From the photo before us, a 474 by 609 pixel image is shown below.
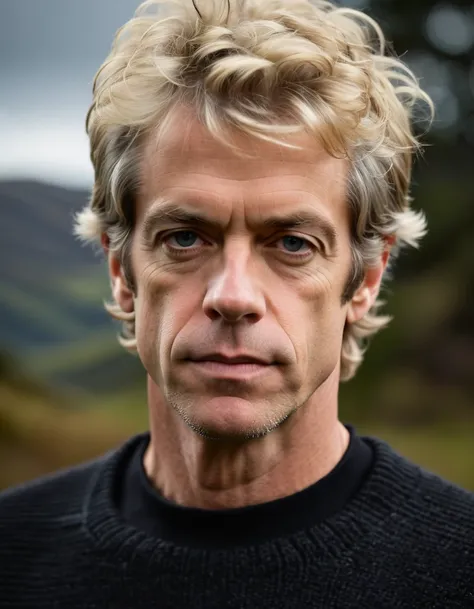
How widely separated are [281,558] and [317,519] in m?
0.13

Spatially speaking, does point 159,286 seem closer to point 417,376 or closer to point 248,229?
point 248,229

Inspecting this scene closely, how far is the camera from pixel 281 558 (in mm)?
2035

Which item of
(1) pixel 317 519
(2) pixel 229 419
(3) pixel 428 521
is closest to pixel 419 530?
(3) pixel 428 521

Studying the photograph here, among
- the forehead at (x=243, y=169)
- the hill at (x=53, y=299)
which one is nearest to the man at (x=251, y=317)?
the forehead at (x=243, y=169)

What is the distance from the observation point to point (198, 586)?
2051 mm

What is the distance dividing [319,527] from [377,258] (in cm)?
66

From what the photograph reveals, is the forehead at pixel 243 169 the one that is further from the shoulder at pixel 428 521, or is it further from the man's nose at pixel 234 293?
the shoulder at pixel 428 521

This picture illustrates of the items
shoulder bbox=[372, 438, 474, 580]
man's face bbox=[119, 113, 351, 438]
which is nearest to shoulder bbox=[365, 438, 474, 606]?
shoulder bbox=[372, 438, 474, 580]

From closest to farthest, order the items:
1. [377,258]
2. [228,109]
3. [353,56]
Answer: [228,109] < [353,56] < [377,258]

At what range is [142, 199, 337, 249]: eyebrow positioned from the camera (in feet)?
6.46

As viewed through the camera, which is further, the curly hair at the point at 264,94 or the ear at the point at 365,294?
the ear at the point at 365,294

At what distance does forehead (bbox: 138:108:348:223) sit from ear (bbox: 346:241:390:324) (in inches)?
11.8

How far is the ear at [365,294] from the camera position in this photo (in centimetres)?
225

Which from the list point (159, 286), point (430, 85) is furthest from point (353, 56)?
point (430, 85)
